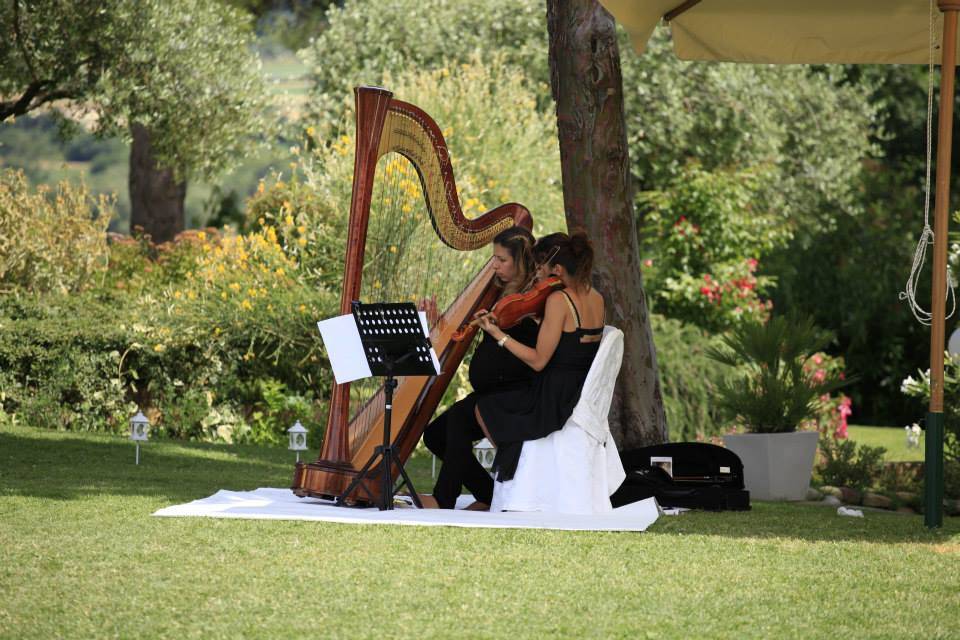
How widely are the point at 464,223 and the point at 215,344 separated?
4.33 m

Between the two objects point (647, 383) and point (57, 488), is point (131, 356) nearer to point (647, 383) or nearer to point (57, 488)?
point (57, 488)

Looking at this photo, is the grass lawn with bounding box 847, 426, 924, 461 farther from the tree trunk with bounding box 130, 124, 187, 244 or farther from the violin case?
the tree trunk with bounding box 130, 124, 187, 244

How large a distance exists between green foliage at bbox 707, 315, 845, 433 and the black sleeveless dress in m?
1.54

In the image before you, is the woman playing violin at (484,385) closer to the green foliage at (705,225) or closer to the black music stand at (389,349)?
the black music stand at (389,349)

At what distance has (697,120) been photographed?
1641cm

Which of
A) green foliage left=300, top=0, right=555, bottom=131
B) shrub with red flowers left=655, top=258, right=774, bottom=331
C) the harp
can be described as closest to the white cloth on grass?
the harp

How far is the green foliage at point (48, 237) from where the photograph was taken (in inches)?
446

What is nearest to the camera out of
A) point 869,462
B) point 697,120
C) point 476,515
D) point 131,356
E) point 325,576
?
point 325,576

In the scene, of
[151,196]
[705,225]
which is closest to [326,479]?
[705,225]

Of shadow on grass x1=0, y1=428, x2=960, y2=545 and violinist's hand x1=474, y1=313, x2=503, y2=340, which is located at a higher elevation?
violinist's hand x1=474, y1=313, x2=503, y2=340

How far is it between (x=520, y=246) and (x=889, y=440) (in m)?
9.27

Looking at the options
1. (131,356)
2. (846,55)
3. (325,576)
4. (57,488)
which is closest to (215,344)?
(131,356)

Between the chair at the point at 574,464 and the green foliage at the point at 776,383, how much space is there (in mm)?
1510

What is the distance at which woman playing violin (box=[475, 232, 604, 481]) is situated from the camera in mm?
6445
